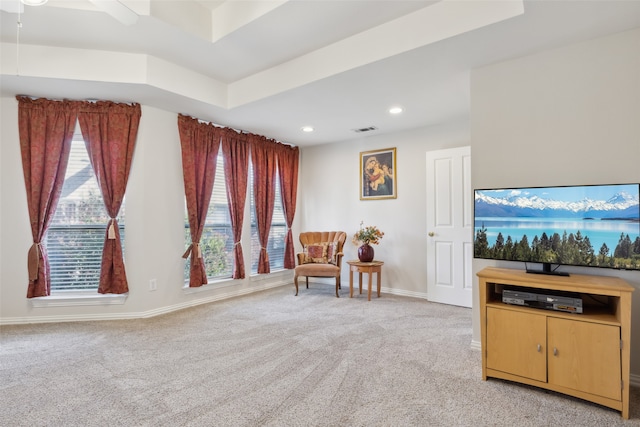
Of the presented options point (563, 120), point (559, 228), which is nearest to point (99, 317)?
point (559, 228)

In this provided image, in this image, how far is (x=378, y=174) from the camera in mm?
4953

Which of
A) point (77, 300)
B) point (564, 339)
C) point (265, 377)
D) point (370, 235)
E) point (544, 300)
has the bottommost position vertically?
point (265, 377)

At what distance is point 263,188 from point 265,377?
3.22 m

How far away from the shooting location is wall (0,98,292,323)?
3395 mm

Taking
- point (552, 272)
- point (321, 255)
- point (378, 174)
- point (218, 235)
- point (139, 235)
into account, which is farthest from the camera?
point (378, 174)

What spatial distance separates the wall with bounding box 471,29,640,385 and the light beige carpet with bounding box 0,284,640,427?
0.68 metres

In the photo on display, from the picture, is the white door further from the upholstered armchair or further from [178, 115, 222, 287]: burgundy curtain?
[178, 115, 222, 287]: burgundy curtain

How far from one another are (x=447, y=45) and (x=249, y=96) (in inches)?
83.0

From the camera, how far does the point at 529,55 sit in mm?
2531

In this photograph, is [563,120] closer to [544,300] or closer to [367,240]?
[544,300]

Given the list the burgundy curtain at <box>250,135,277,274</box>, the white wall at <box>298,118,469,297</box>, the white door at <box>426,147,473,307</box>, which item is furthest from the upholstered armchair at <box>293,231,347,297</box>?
the white door at <box>426,147,473,307</box>

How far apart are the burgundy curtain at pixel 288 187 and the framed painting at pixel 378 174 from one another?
1.21m

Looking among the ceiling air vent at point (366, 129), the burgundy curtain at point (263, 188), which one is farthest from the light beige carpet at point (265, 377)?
the ceiling air vent at point (366, 129)

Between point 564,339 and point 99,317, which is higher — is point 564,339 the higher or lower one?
the higher one
